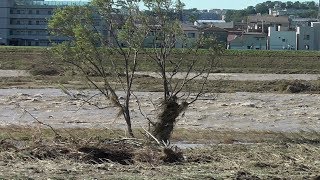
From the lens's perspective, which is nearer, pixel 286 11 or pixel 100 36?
pixel 100 36

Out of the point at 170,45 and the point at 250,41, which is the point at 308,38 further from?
the point at 170,45

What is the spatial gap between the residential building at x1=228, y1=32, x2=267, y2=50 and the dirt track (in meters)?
59.9

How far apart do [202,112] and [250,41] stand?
75593 mm

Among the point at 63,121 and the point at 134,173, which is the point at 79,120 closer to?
the point at 63,121

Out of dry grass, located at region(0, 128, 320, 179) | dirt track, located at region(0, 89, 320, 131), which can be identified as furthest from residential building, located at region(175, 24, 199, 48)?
dry grass, located at region(0, 128, 320, 179)

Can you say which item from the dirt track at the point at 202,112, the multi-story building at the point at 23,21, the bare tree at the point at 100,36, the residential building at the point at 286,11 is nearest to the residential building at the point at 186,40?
the bare tree at the point at 100,36

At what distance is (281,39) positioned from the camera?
101 metres

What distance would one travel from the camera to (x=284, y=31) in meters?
101

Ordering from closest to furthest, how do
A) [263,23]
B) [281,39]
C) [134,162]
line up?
1. [134,162]
2. [281,39]
3. [263,23]

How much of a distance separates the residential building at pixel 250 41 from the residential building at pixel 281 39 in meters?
1.39

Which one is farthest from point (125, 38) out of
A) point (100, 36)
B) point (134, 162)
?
point (134, 162)

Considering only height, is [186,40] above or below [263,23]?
below

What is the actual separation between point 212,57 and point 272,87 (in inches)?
913

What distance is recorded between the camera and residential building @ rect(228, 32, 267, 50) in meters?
94.6
